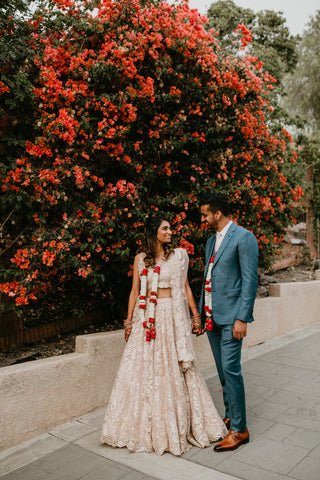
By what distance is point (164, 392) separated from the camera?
3.57m

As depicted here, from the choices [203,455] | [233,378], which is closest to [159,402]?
[203,455]

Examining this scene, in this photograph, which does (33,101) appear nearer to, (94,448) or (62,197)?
(62,197)

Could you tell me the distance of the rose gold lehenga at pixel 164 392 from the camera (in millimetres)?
3514

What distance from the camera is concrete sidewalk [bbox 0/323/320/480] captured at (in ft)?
10.4

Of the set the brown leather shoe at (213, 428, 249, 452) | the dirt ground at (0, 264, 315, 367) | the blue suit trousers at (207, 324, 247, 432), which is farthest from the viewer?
the dirt ground at (0, 264, 315, 367)

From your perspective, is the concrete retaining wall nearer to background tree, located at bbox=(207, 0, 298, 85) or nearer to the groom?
the groom

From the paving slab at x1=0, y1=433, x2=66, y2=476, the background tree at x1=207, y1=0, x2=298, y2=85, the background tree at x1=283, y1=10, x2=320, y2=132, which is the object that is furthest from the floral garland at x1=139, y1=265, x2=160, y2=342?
the background tree at x1=283, y1=10, x2=320, y2=132

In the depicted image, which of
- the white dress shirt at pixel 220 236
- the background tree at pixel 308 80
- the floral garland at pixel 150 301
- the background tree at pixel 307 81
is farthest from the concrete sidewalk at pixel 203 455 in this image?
the background tree at pixel 308 80

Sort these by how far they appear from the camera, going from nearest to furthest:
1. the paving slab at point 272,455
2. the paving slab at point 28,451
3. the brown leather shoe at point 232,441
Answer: the paving slab at point 272,455 → the paving slab at point 28,451 → the brown leather shoe at point 232,441

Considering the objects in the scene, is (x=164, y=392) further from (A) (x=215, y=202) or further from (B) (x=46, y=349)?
(B) (x=46, y=349)

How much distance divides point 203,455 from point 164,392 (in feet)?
1.84

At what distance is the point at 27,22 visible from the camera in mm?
4582

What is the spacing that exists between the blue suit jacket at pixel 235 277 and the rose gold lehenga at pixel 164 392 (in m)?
Result: 0.31

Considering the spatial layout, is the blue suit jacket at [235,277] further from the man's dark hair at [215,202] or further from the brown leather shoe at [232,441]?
the brown leather shoe at [232,441]
